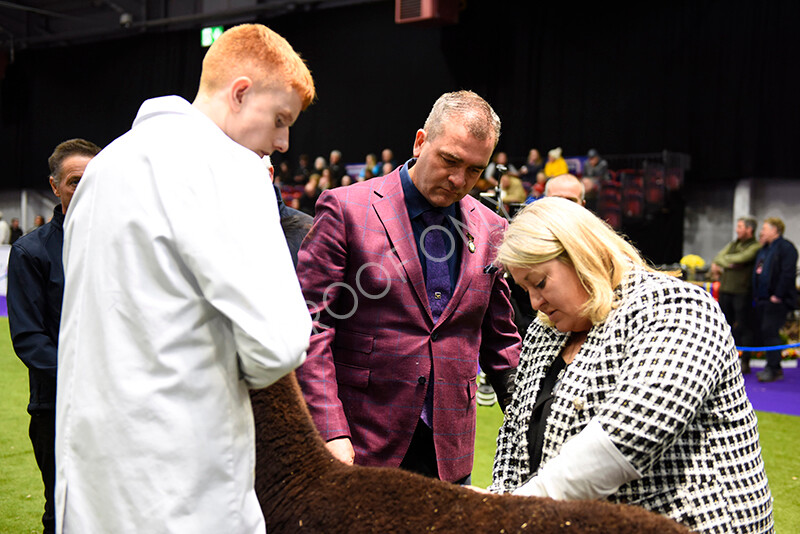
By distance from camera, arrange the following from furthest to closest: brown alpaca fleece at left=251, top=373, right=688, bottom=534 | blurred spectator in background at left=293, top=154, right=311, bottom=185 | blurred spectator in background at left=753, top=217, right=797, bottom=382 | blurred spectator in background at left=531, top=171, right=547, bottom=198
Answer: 1. blurred spectator in background at left=293, top=154, right=311, bottom=185
2. blurred spectator in background at left=531, top=171, right=547, bottom=198
3. blurred spectator in background at left=753, top=217, right=797, bottom=382
4. brown alpaca fleece at left=251, top=373, right=688, bottom=534

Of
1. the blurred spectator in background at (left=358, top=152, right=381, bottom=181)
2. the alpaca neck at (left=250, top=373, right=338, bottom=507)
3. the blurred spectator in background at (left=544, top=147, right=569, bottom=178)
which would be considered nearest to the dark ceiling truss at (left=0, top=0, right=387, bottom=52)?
the blurred spectator in background at (left=358, top=152, right=381, bottom=181)

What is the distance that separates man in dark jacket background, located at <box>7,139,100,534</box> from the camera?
8.94ft

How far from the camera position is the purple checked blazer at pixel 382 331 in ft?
7.20

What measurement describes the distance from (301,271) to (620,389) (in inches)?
41.9

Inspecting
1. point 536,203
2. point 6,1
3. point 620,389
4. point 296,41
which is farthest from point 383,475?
point 6,1

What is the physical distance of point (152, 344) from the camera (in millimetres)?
1175

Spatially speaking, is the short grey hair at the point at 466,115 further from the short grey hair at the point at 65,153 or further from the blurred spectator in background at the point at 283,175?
the blurred spectator in background at the point at 283,175

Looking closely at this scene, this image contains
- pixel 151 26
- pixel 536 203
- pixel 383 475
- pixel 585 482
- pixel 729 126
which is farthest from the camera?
pixel 151 26

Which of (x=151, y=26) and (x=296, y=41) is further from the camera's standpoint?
(x=151, y=26)

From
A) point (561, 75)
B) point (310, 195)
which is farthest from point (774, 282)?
point (310, 195)

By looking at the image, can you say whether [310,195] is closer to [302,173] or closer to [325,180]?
[325,180]

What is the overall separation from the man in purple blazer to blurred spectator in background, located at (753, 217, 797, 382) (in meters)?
7.35

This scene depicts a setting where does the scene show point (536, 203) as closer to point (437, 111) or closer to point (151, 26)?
point (437, 111)

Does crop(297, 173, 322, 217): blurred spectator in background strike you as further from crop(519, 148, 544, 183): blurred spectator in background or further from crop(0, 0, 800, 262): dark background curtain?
crop(519, 148, 544, 183): blurred spectator in background
